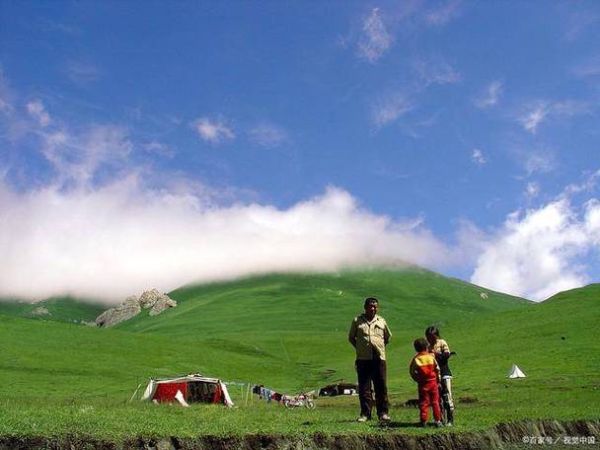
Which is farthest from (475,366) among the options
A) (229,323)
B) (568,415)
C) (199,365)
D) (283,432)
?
(229,323)

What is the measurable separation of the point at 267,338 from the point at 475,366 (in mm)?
66988

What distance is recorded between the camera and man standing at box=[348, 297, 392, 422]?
669 inches

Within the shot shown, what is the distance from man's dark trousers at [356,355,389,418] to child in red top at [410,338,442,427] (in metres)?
1.14

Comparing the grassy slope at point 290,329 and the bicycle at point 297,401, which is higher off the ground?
the grassy slope at point 290,329

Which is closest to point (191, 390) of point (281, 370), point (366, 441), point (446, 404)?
point (446, 404)

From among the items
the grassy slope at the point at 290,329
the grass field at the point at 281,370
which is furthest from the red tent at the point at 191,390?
the grassy slope at the point at 290,329

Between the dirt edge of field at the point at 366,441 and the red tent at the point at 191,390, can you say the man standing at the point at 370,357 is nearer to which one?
the dirt edge of field at the point at 366,441

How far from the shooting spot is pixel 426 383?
15.9m

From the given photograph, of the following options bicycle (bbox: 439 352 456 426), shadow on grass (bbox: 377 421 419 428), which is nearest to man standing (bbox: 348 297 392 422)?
shadow on grass (bbox: 377 421 419 428)

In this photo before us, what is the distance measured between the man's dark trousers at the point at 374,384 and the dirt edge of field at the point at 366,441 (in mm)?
1759

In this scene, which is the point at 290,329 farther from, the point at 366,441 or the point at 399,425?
the point at 366,441

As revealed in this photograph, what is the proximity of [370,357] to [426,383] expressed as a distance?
1.82m

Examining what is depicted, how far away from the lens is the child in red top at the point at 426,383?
→ 15.8 metres

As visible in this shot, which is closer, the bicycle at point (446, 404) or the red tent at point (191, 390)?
the bicycle at point (446, 404)
